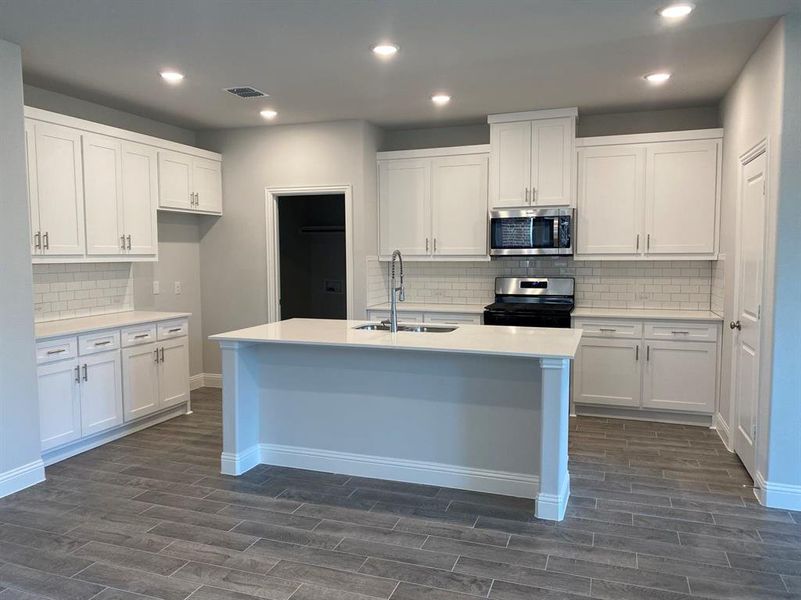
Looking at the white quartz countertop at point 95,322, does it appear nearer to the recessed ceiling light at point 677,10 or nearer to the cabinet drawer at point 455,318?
the cabinet drawer at point 455,318

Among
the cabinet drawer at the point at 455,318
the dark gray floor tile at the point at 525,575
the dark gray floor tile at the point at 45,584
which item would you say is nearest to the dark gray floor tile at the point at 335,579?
the dark gray floor tile at the point at 525,575

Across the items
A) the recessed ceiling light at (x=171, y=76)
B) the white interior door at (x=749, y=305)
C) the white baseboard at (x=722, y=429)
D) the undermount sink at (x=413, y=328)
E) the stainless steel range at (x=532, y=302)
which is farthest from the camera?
the stainless steel range at (x=532, y=302)

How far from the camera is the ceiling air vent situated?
15.3ft

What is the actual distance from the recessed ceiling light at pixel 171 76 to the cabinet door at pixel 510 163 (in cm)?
271

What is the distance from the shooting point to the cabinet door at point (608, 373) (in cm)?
510

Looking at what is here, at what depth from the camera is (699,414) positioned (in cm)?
499

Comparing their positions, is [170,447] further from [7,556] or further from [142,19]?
[142,19]

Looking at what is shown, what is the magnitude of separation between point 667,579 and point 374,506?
1.53m

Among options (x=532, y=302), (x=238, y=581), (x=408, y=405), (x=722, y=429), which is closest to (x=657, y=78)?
(x=532, y=302)

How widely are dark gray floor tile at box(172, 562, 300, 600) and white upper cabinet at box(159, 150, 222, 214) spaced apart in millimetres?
3603

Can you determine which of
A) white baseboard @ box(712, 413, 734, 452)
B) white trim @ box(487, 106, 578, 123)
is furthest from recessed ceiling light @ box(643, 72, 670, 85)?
white baseboard @ box(712, 413, 734, 452)

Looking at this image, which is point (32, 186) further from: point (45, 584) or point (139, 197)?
point (45, 584)

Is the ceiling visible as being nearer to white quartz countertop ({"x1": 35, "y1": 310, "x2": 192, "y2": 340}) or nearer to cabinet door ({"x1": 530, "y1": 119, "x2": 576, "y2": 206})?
cabinet door ({"x1": 530, "y1": 119, "x2": 576, "y2": 206})

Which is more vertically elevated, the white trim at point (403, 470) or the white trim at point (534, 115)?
the white trim at point (534, 115)
